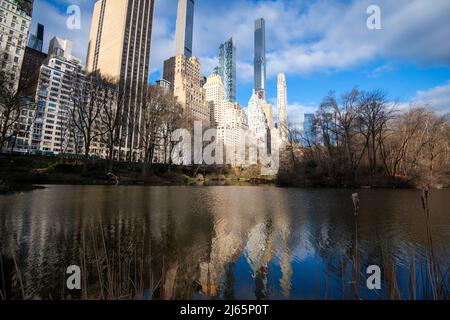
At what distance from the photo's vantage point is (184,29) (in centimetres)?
18625

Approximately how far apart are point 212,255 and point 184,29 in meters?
215

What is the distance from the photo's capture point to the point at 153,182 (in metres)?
27.5

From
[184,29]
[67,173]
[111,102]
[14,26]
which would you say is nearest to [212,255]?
[67,173]

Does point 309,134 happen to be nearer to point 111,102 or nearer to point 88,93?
point 111,102

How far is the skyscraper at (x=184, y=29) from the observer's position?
183 metres

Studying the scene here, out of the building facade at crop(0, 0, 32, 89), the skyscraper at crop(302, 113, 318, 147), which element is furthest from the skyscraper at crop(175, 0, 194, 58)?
the skyscraper at crop(302, 113, 318, 147)

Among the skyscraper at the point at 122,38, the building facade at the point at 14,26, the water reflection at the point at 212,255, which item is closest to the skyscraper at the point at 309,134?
the water reflection at the point at 212,255

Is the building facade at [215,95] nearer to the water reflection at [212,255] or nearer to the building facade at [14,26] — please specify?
the building facade at [14,26]

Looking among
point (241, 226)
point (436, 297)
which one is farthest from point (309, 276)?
point (241, 226)

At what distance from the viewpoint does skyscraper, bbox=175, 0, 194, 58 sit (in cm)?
18327

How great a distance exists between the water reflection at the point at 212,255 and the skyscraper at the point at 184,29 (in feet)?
652

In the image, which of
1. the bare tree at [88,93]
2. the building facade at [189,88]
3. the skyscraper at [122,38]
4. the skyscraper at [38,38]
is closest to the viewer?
the bare tree at [88,93]
